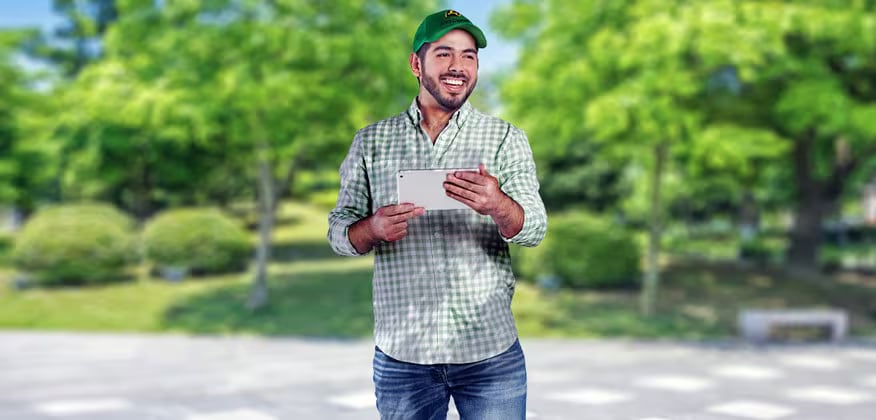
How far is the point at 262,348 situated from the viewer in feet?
35.7

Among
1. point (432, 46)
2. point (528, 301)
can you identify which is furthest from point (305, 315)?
point (432, 46)

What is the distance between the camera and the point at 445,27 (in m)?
2.33

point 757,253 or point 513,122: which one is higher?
point 513,122

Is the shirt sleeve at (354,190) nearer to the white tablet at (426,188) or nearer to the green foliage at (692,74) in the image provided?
the white tablet at (426,188)

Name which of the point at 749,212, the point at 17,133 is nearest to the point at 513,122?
the point at 17,133

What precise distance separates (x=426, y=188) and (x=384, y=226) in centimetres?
16

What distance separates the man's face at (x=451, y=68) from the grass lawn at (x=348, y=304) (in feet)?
32.5

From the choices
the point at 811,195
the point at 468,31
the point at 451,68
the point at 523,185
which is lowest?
the point at 523,185

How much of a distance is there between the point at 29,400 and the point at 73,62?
2903 centimetres

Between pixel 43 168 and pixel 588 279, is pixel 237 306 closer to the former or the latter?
pixel 588 279

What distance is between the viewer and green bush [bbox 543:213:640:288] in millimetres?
16203

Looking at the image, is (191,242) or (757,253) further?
(757,253)

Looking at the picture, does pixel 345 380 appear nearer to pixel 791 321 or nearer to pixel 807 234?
pixel 791 321

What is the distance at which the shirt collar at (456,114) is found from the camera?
2.47 m
